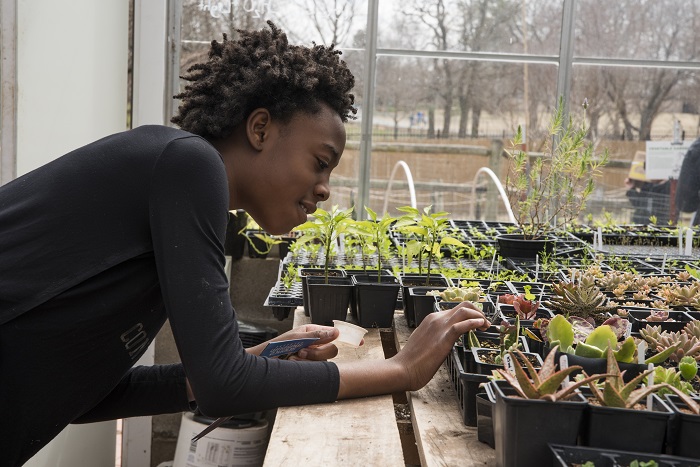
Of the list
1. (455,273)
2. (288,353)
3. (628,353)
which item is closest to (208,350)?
(288,353)

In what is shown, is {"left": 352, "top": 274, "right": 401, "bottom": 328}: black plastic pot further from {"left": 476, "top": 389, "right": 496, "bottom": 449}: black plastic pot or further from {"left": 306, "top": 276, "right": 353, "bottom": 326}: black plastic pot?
{"left": 476, "top": 389, "right": 496, "bottom": 449}: black plastic pot

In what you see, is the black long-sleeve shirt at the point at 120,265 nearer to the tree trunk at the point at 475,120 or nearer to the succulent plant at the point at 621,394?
the succulent plant at the point at 621,394

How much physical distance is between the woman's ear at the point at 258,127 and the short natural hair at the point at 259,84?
0.02m

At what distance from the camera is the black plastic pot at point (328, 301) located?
2549 millimetres

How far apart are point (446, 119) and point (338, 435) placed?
4.09m

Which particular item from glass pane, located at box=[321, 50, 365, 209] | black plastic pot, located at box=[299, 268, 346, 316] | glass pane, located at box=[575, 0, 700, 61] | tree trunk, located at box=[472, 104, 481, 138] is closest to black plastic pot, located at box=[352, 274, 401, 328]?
black plastic pot, located at box=[299, 268, 346, 316]

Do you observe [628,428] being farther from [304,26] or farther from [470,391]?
[304,26]

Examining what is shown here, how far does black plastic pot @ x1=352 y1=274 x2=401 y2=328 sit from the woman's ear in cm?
86

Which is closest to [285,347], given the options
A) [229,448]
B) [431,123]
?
[229,448]

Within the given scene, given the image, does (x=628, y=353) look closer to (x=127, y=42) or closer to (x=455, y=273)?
(x=455, y=273)

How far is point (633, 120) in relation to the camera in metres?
5.54

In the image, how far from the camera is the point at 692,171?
5.42m

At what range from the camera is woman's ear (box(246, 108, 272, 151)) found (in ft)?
5.72

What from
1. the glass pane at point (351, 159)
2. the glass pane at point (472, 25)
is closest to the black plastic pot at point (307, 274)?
the glass pane at point (351, 159)
